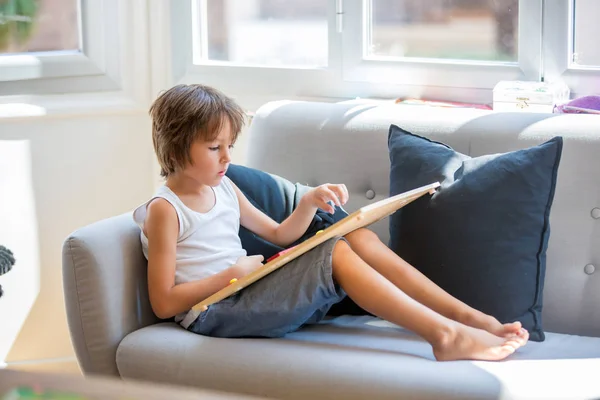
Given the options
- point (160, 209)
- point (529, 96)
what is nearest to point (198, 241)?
point (160, 209)

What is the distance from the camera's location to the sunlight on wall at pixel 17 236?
285 cm

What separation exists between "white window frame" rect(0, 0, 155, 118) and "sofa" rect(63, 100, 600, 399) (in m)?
0.76

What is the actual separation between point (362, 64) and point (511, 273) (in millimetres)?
1103

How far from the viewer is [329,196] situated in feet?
6.82

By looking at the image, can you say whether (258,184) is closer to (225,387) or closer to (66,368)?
(225,387)

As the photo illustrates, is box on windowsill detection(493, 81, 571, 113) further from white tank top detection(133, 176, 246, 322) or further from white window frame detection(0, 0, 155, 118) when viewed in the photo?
white window frame detection(0, 0, 155, 118)

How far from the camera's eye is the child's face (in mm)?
2039

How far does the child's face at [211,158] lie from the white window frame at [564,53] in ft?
3.54

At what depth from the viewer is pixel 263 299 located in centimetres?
193

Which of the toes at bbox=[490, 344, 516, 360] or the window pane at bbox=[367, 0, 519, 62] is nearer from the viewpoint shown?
the toes at bbox=[490, 344, 516, 360]

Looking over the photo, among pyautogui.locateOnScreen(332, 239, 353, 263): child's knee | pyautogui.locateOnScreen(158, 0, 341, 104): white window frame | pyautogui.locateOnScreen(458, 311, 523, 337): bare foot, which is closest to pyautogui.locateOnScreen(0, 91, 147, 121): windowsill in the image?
pyautogui.locateOnScreen(158, 0, 341, 104): white window frame

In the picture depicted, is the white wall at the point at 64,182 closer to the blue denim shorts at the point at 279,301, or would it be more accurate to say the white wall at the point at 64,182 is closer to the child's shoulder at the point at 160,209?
the child's shoulder at the point at 160,209

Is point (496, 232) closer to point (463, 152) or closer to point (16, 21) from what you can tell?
point (463, 152)

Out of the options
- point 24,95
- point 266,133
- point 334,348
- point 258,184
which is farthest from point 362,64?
point 334,348
